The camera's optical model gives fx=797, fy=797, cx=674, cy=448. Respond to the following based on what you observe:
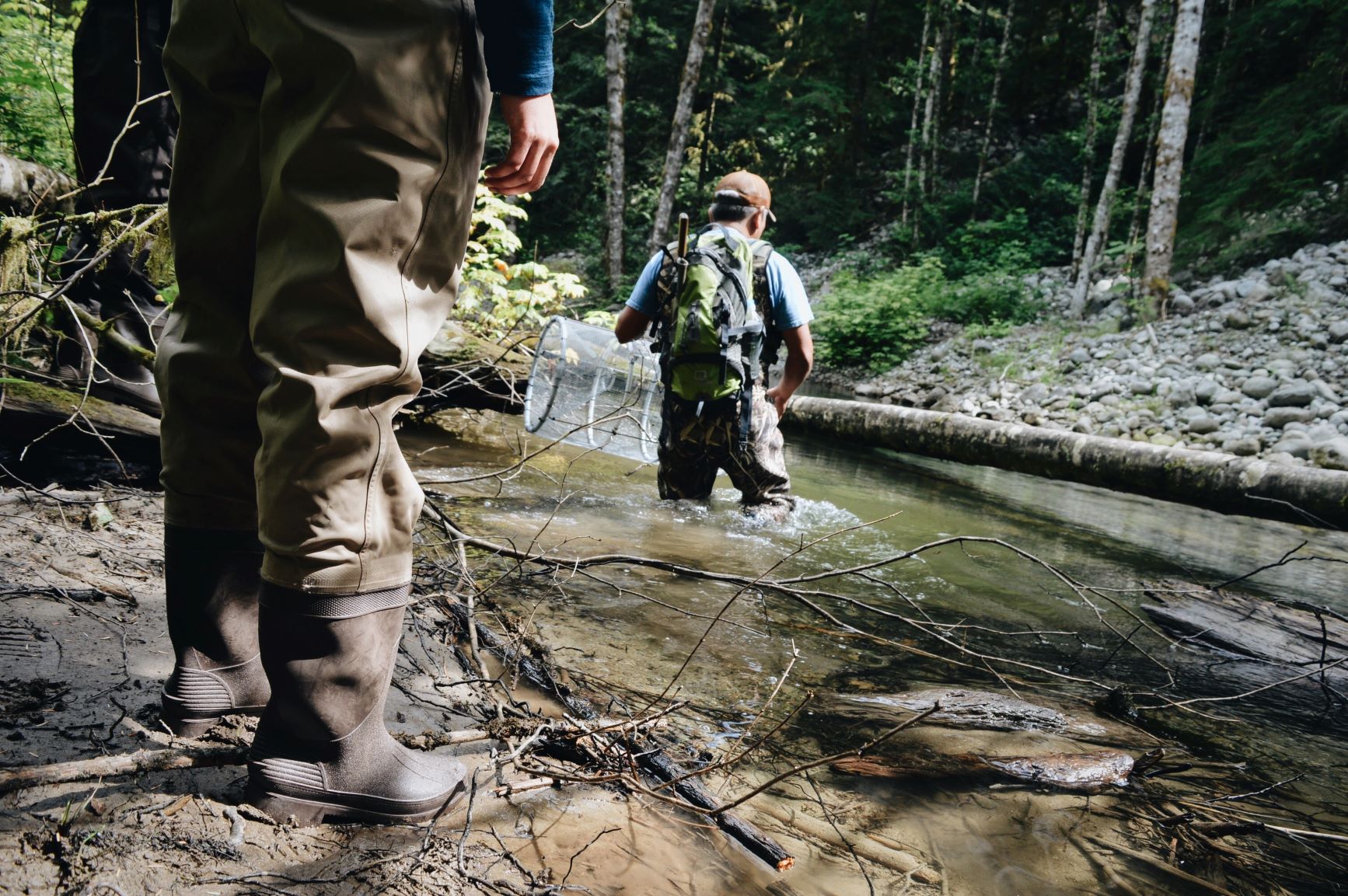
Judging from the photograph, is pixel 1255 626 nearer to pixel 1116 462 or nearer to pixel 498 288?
pixel 1116 462

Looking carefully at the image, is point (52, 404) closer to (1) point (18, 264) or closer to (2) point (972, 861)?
(1) point (18, 264)

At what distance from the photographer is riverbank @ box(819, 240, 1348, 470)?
857 centimetres

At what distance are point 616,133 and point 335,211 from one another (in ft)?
56.9

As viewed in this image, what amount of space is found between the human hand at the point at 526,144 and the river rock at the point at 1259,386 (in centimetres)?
1031

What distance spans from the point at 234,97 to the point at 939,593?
10.8 ft

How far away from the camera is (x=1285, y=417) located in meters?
8.41

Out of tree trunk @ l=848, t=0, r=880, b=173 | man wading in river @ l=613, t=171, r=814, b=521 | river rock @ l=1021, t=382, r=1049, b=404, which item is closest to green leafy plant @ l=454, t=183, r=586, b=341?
man wading in river @ l=613, t=171, r=814, b=521

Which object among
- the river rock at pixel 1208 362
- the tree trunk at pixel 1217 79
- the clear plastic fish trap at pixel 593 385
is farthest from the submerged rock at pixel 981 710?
the tree trunk at pixel 1217 79

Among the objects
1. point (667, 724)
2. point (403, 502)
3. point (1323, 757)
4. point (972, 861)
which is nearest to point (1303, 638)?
point (1323, 757)

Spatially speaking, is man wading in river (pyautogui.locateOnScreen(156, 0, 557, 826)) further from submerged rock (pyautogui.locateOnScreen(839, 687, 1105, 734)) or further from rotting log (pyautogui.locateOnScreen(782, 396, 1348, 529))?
rotting log (pyautogui.locateOnScreen(782, 396, 1348, 529))

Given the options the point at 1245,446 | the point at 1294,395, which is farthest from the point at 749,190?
the point at 1294,395

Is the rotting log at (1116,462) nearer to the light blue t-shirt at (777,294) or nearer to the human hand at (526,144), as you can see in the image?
the light blue t-shirt at (777,294)

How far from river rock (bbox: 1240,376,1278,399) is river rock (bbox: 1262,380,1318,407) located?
0.15 metres

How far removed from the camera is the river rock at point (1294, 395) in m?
8.66
